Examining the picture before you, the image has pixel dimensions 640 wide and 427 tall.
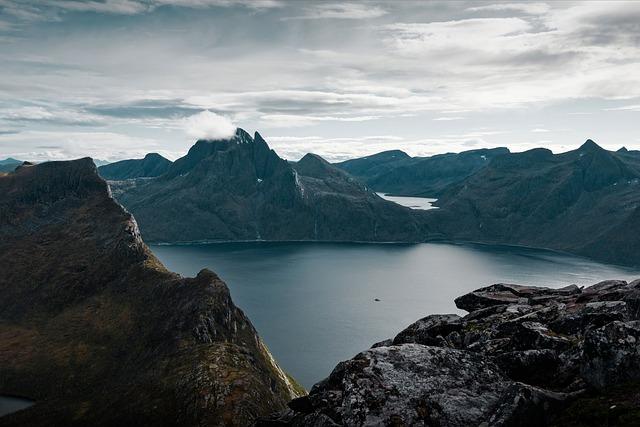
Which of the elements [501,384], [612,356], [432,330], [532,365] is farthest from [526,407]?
[432,330]

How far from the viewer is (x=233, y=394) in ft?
562

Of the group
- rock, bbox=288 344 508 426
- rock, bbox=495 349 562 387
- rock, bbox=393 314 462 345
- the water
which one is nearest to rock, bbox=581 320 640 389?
rock, bbox=495 349 562 387

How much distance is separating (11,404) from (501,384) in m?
215

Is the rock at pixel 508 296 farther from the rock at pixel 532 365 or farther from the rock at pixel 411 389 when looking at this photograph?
the rock at pixel 411 389

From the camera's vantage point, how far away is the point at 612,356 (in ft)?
98.4

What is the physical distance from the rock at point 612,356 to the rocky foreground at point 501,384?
55mm

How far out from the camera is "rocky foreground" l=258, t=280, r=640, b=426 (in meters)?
28.8

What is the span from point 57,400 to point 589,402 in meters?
209

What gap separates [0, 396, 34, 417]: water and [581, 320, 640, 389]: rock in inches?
8293

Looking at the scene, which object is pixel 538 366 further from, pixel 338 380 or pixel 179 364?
pixel 179 364

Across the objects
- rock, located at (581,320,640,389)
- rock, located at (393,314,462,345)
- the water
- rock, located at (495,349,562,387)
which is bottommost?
the water

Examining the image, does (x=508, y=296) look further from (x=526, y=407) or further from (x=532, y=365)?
(x=526, y=407)

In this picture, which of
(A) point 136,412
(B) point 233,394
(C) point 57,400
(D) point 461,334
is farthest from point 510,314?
(C) point 57,400

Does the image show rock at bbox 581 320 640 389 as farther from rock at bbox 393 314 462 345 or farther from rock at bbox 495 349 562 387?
rock at bbox 393 314 462 345
